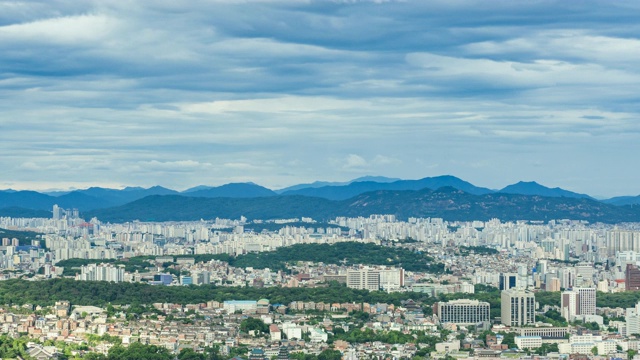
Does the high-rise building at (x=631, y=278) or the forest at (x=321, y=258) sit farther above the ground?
the forest at (x=321, y=258)

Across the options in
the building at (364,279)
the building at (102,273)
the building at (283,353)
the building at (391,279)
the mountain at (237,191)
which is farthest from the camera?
the mountain at (237,191)

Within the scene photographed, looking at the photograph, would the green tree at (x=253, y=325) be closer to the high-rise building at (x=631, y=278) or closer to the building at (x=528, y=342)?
the building at (x=528, y=342)

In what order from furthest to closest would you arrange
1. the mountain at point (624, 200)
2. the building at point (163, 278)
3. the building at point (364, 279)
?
the mountain at point (624, 200) → the building at point (163, 278) → the building at point (364, 279)

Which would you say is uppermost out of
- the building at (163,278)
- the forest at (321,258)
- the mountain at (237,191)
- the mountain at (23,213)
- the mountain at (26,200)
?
the mountain at (237,191)

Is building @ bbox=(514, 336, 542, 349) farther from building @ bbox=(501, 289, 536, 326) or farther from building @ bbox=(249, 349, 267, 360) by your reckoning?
building @ bbox=(249, 349, 267, 360)

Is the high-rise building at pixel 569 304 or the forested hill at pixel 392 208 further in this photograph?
the forested hill at pixel 392 208

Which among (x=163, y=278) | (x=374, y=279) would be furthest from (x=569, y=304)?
(x=163, y=278)

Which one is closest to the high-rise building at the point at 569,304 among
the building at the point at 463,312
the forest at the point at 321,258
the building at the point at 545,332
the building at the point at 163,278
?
the building at the point at 463,312
